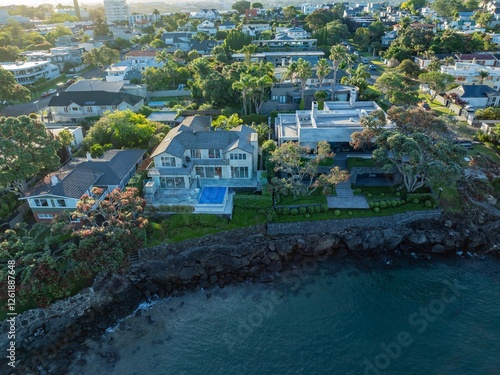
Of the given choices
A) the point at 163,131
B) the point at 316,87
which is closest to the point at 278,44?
the point at 316,87

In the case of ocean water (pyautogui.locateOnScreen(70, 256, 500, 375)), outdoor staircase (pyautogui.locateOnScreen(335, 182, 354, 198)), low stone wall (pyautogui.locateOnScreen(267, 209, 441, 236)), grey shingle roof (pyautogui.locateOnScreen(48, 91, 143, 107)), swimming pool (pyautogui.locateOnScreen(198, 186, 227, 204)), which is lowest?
ocean water (pyautogui.locateOnScreen(70, 256, 500, 375))

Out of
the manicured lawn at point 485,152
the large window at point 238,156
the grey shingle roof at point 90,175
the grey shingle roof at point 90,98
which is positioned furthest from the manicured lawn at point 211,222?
the grey shingle roof at point 90,98

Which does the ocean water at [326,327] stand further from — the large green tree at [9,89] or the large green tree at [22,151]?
the large green tree at [9,89]

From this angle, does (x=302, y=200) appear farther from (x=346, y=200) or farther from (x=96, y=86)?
(x=96, y=86)

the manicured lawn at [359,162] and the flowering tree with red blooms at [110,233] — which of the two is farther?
the manicured lawn at [359,162]

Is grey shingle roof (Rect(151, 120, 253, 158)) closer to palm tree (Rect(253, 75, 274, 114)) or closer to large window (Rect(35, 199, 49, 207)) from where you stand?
large window (Rect(35, 199, 49, 207))

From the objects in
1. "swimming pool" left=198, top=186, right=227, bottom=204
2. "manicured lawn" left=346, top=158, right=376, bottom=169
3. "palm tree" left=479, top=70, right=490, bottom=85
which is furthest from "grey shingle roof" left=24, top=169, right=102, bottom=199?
"palm tree" left=479, top=70, right=490, bottom=85
